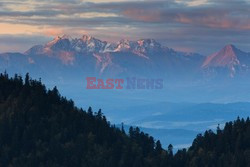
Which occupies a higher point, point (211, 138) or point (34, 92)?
point (34, 92)

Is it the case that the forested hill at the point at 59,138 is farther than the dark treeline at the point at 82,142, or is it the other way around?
the forested hill at the point at 59,138

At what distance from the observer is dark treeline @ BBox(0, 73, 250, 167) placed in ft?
384

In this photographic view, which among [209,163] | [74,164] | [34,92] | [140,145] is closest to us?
[209,163]

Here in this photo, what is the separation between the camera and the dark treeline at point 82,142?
117m

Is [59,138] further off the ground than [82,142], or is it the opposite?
[59,138]

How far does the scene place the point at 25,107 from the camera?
455 feet

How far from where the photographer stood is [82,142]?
126m

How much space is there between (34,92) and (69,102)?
32.8 feet

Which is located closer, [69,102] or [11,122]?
[11,122]

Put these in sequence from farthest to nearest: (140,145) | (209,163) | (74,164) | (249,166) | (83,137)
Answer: (140,145), (83,137), (74,164), (209,163), (249,166)

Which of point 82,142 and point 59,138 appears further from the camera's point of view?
point 59,138

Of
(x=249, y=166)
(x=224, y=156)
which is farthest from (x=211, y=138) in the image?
(x=249, y=166)

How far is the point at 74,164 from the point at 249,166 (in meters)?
35.1

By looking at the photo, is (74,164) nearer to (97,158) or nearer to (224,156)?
(97,158)
